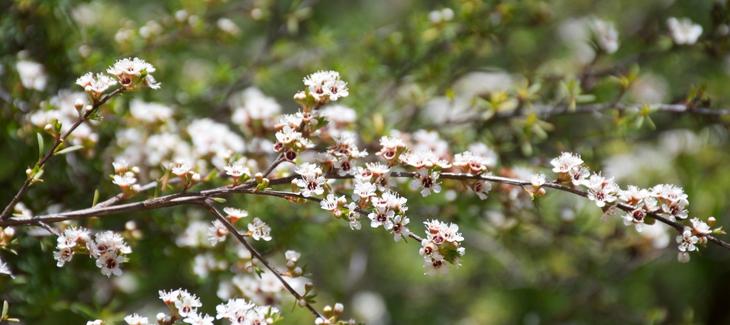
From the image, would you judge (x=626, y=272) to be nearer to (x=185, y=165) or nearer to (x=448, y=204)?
(x=448, y=204)

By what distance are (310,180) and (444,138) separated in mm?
837

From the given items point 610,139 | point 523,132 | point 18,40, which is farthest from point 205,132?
point 610,139

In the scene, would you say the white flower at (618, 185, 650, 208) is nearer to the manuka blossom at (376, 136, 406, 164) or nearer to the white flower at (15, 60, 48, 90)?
the manuka blossom at (376, 136, 406, 164)

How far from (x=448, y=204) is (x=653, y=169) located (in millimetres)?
1248

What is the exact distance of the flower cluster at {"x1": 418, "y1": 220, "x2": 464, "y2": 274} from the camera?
1166mm

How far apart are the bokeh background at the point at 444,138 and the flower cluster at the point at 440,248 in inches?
24.3

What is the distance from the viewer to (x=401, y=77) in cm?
218

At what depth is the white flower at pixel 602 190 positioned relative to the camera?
3.85 ft

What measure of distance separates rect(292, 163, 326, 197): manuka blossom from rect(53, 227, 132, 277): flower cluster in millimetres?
312

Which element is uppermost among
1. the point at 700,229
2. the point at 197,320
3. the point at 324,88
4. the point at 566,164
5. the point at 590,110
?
the point at 590,110

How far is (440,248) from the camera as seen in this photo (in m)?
1.17

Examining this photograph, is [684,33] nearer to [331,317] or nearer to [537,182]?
[537,182]

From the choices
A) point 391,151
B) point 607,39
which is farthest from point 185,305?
point 607,39

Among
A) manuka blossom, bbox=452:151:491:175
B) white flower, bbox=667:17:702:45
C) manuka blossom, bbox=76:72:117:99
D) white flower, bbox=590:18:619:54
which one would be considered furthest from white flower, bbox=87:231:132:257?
white flower, bbox=667:17:702:45
